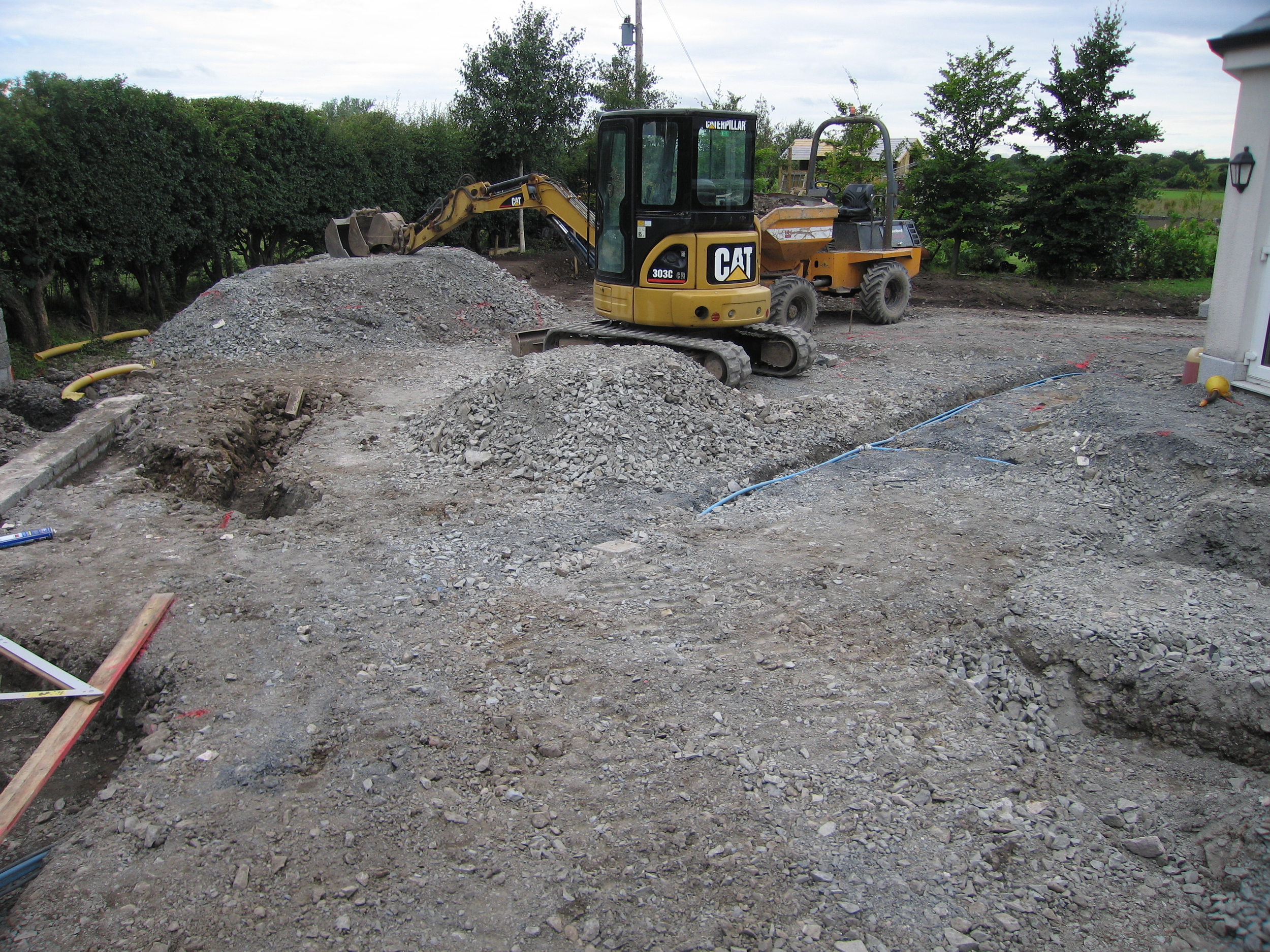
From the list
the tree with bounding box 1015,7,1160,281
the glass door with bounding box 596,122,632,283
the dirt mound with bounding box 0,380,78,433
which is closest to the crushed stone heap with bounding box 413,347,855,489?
the glass door with bounding box 596,122,632,283

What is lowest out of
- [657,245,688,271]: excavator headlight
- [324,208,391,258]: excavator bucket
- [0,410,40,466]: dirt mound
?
[0,410,40,466]: dirt mound

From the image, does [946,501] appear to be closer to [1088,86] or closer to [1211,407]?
[1211,407]

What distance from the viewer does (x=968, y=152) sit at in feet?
60.2

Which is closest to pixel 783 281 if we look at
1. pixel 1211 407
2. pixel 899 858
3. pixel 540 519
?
pixel 1211 407

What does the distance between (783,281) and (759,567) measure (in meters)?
7.43

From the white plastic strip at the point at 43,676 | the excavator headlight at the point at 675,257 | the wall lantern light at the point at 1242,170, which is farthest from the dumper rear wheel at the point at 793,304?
the white plastic strip at the point at 43,676

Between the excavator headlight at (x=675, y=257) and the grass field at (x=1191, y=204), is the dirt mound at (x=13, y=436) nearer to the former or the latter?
the excavator headlight at (x=675, y=257)

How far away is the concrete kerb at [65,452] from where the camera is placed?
6.47 m

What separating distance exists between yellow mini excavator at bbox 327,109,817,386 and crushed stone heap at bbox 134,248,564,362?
10.0 feet

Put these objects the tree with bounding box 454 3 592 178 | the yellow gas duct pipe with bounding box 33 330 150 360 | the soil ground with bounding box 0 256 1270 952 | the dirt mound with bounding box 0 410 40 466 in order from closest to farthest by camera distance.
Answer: the soil ground with bounding box 0 256 1270 952
the dirt mound with bounding box 0 410 40 466
the yellow gas duct pipe with bounding box 33 330 150 360
the tree with bounding box 454 3 592 178

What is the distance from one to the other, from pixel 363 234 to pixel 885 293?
8.76 meters

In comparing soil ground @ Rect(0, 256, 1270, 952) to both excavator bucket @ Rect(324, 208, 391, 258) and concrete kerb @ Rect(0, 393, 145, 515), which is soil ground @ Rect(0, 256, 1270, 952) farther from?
excavator bucket @ Rect(324, 208, 391, 258)

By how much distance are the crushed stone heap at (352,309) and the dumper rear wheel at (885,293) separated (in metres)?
5.10

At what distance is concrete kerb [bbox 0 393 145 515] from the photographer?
647 cm
